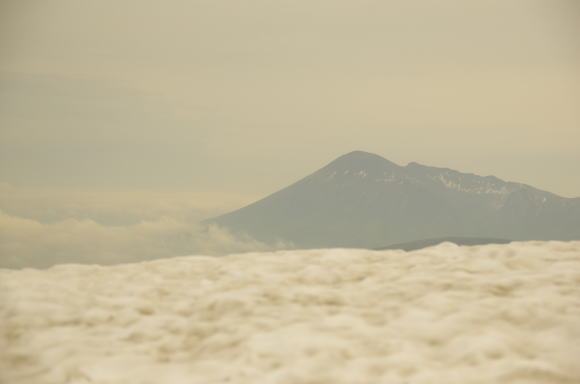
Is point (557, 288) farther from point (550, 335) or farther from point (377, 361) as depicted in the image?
point (377, 361)

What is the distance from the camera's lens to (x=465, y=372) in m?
7.27

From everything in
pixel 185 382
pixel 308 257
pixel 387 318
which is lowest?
pixel 185 382

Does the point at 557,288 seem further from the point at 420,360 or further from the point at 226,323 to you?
the point at 226,323

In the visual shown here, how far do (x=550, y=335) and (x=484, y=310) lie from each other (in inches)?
47.0

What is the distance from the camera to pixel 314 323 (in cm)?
905

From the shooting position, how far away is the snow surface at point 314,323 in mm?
7609

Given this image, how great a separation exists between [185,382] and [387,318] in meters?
3.56

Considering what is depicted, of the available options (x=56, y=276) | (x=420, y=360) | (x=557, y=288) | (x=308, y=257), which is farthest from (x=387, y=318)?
(x=56, y=276)

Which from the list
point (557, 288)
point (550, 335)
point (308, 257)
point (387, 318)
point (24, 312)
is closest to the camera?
point (550, 335)

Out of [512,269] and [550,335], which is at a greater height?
[512,269]

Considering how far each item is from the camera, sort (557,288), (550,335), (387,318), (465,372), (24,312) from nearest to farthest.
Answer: (465,372) < (550,335) < (387,318) < (557,288) < (24,312)

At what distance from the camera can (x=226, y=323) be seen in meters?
9.60

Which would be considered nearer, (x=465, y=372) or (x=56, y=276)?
(x=465, y=372)

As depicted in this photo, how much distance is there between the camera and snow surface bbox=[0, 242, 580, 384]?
7.61 meters
